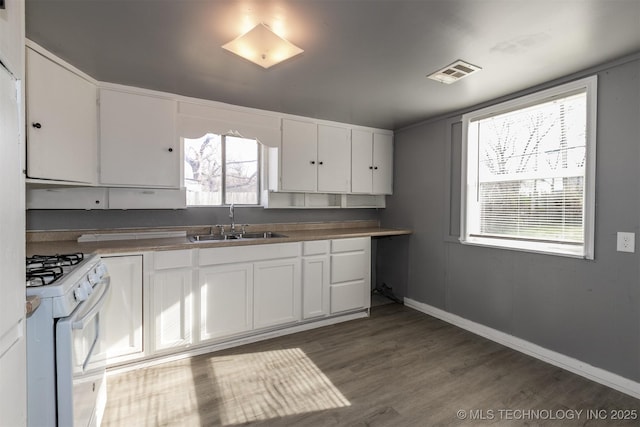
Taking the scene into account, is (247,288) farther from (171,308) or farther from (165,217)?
(165,217)

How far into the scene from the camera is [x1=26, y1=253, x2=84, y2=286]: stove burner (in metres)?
1.30

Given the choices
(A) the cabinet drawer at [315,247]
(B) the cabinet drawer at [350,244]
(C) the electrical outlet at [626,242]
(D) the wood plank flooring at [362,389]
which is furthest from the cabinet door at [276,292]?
(C) the electrical outlet at [626,242]

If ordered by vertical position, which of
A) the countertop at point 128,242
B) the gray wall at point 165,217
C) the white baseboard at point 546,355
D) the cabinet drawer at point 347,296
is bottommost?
the white baseboard at point 546,355

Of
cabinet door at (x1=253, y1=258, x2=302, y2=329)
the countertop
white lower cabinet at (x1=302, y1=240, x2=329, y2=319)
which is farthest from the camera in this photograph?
white lower cabinet at (x1=302, y1=240, x2=329, y2=319)

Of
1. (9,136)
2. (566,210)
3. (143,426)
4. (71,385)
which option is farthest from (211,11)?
(566,210)

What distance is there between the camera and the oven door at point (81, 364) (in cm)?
123

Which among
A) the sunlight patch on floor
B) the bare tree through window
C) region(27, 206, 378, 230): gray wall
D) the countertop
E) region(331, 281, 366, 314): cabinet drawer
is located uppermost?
the bare tree through window

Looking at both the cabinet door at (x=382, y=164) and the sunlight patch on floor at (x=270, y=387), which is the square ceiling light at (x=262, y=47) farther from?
→ the cabinet door at (x=382, y=164)

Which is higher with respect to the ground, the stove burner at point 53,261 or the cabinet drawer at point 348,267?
the stove burner at point 53,261

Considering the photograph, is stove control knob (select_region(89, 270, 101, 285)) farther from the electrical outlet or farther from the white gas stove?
the electrical outlet

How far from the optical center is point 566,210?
7.93 feet

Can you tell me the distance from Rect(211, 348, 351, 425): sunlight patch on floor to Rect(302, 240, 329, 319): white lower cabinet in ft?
1.79

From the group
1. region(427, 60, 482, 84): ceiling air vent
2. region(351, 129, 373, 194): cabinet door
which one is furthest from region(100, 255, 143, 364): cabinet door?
region(427, 60, 482, 84): ceiling air vent

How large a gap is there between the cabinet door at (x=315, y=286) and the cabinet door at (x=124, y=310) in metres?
1.40
